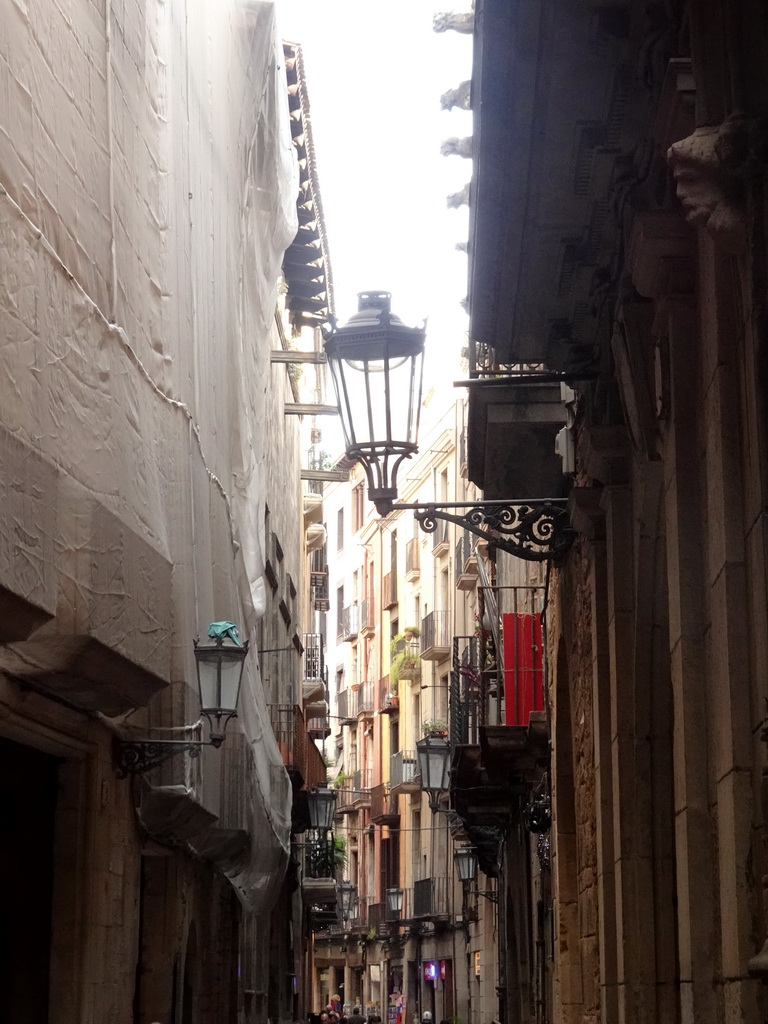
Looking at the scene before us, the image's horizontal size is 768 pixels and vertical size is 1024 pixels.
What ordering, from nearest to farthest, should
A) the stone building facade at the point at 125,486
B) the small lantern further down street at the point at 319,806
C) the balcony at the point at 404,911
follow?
1. the stone building facade at the point at 125,486
2. the small lantern further down street at the point at 319,806
3. the balcony at the point at 404,911

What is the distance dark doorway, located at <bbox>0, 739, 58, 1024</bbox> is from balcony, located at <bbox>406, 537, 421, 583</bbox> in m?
44.1

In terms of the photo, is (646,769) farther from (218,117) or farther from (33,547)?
(218,117)

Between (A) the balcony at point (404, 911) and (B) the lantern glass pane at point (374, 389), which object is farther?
(A) the balcony at point (404, 911)

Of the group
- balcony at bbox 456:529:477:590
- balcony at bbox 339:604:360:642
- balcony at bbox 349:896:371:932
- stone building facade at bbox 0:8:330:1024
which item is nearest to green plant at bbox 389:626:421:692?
balcony at bbox 456:529:477:590

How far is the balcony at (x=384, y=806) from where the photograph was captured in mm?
55375

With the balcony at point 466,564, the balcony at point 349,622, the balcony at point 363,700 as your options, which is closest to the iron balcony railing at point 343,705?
the balcony at point 363,700

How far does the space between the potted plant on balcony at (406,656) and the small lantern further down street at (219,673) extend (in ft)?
138

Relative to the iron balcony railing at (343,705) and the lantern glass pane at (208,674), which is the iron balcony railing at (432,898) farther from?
the lantern glass pane at (208,674)

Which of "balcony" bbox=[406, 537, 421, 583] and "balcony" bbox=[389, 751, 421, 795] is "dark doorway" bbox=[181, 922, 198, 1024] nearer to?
"balcony" bbox=[389, 751, 421, 795]

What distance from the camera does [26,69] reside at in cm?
Answer: 748

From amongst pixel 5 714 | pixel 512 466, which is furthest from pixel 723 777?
pixel 512 466

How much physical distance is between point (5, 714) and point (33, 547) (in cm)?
170

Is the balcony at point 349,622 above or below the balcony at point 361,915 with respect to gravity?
above

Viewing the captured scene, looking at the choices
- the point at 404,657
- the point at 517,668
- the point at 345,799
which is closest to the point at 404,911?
the point at 404,657
